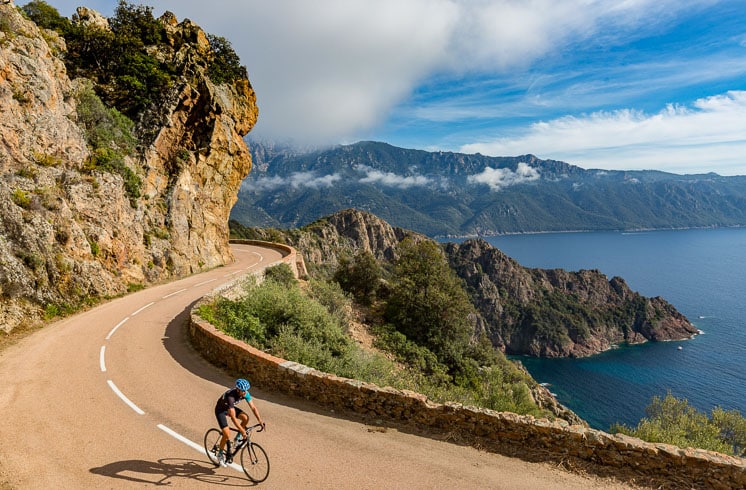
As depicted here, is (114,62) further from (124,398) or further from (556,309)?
(556,309)

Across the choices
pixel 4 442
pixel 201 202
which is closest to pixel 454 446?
pixel 4 442

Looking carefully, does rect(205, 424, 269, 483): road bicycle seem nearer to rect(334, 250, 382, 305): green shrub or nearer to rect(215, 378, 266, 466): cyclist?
rect(215, 378, 266, 466): cyclist

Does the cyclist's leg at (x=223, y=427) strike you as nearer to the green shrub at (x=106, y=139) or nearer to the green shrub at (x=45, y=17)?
the green shrub at (x=106, y=139)

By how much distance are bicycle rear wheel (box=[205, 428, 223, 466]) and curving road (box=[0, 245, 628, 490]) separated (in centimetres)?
15

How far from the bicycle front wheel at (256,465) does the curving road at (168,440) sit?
0.14 m

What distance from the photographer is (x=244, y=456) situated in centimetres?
740

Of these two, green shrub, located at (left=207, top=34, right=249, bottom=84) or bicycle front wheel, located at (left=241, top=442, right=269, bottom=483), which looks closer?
bicycle front wheel, located at (left=241, top=442, right=269, bottom=483)

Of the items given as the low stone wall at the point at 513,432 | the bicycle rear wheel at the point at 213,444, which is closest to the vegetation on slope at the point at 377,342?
the low stone wall at the point at 513,432

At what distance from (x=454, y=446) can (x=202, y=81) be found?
35639 millimetres

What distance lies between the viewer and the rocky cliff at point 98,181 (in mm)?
16719

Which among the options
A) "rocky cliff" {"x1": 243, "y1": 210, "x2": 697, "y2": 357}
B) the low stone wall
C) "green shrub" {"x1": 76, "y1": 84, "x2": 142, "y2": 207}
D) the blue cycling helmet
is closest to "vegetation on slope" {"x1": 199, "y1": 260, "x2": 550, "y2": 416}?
the low stone wall

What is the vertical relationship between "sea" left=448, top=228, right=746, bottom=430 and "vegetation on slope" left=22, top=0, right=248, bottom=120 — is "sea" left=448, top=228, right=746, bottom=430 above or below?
below

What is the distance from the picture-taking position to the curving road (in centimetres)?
688

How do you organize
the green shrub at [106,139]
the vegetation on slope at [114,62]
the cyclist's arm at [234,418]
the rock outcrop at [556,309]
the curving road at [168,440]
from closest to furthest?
the cyclist's arm at [234,418]
the curving road at [168,440]
the green shrub at [106,139]
the vegetation on slope at [114,62]
the rock outcrop at [556,309]
